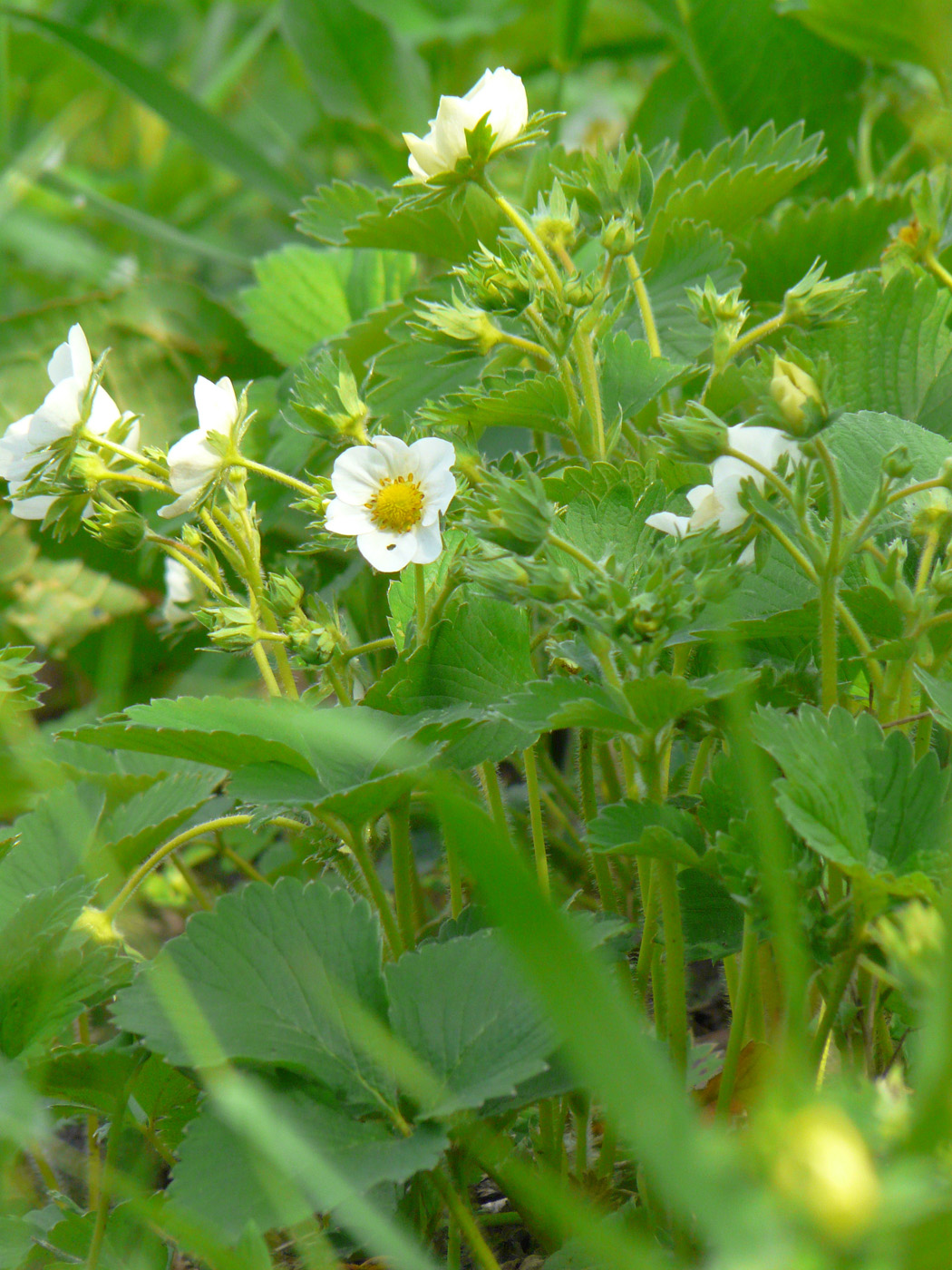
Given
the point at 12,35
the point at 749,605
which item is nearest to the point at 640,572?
the point at 749,605

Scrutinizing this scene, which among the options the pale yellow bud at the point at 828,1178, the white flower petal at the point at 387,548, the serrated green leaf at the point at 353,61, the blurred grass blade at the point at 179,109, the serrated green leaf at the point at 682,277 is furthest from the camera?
the serrated green leaf at the point at 353,61

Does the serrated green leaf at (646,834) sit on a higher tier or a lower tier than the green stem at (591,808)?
higher

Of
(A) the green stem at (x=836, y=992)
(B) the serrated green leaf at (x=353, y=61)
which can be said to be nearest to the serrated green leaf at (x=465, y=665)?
(A) the green stem at (x=836, y=992)

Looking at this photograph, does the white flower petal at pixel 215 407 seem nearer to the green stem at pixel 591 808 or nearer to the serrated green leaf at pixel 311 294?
the green stem at pixel 591 808

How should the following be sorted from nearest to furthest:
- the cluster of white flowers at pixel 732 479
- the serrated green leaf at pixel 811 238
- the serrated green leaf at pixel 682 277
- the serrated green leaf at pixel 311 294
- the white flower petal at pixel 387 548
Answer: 1. the cluster of white flowers at pixel 732 479
2. the white flower petal at pixel 387 548
3. the serrated green leaf at pixel 682 277
4. the serrated green leaf at pixel 811 238
5. the serrated green leaf at pixel 311 294

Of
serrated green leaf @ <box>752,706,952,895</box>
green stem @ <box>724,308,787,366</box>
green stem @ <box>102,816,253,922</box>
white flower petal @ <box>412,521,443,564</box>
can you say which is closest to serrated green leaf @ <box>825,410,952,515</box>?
green stem @ <box>724,308,787,366</box>

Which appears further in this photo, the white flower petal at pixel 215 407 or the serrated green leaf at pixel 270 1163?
the white flower petal at pixel 215 407
